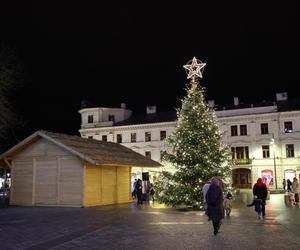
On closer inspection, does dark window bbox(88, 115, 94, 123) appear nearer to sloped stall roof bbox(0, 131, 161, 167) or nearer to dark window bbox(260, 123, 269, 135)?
dark window bbox(260, 123, 269, 135)

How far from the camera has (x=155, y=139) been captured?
6212 centimetres

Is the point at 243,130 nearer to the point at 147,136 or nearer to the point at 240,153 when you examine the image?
the point at 240,153

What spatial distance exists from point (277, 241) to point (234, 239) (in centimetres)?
125

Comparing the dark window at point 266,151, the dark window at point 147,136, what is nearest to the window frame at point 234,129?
the dark window at point 266,151

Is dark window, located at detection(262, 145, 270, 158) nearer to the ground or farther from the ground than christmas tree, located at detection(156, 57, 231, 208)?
farther from the ground

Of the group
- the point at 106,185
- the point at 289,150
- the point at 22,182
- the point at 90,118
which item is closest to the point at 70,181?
the point at 106,185

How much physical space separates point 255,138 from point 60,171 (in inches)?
1416

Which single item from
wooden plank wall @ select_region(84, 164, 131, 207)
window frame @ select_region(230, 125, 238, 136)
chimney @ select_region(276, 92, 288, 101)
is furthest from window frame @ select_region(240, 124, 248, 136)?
wooden plank wall @ select_region(84, 164, 131, 207)

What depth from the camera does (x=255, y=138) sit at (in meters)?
55.5

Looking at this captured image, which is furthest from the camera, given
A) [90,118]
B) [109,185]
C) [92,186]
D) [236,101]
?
[90,118]

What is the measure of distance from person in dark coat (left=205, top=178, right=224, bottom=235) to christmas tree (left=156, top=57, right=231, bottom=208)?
10181 millimetres

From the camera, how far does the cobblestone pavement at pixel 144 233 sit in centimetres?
1145

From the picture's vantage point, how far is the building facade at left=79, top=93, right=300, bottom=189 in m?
53.3

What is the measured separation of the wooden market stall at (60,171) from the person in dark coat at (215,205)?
1198 centimetres
